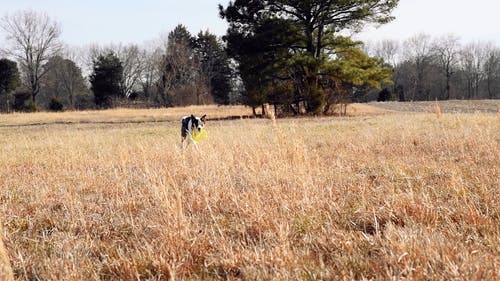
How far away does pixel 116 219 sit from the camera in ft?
11.0

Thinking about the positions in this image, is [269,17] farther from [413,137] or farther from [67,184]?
[67,184]

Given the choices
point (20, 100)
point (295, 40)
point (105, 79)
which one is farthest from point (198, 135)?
point (20, 100)

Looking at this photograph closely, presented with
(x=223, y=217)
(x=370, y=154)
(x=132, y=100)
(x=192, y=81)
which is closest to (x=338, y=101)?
(x=370, y=154)

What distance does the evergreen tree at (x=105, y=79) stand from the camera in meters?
48.6

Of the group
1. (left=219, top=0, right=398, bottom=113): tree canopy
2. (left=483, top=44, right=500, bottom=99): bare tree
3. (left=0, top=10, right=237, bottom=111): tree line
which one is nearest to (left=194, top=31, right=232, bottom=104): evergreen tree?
(left=0, top=10, right=237, bottom=111): tree line

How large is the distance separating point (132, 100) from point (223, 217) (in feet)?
163

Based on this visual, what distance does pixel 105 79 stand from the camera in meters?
48.8

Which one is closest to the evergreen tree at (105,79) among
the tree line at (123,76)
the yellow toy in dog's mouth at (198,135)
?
the tree line at (123,76)

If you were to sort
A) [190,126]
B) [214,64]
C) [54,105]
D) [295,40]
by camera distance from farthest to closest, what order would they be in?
[214,64] → [54,105] → [295,40] → [190,126]

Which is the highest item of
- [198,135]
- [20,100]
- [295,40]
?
[295,40]

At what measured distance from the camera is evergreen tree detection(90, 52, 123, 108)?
4856cm

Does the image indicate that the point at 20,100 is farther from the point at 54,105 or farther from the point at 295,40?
the point at 295,40

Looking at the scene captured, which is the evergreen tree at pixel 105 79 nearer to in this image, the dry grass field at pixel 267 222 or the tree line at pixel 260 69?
the tree line at pixel 260 69

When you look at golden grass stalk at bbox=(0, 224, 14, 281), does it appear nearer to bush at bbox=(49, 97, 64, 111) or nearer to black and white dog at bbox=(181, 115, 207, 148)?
black and white dog at bbox=(181, 115, 207, 148)
